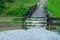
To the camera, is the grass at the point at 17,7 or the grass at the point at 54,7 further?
the grass at the point at 17,7

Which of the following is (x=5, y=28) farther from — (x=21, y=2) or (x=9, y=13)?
(x=21, y=2)

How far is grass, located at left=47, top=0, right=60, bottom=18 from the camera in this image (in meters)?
22.2

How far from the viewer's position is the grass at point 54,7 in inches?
876

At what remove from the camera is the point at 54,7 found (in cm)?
2422

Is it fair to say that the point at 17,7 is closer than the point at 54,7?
No

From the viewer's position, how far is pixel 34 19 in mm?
16656

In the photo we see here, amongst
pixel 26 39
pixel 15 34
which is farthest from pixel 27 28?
pixel 26 39

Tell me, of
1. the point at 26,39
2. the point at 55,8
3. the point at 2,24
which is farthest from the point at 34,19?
the point at 55,8

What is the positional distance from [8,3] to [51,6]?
463cm

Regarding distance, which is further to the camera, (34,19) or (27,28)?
(34,19)

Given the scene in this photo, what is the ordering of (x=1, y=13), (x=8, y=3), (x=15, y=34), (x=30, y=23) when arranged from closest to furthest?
(x=15, y=34)
(x=30, y=23)
(x=1, y=13)
(x=8, y=3)

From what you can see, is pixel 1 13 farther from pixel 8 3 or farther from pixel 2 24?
pixel 2 24

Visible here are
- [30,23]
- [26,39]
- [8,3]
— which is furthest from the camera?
[8,3]

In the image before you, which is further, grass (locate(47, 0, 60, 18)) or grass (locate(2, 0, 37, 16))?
grass (locate(2, 0, 37, 16))
